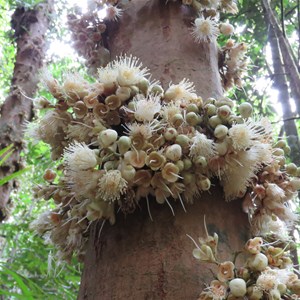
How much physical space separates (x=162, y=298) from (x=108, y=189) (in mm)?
272

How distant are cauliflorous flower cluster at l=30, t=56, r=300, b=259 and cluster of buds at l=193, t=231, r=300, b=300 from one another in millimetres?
151

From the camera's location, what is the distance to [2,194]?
2.96 meters

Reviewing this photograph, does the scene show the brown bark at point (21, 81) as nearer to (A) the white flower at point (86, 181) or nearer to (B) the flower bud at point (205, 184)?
(A) the white flower at point (86, 181)

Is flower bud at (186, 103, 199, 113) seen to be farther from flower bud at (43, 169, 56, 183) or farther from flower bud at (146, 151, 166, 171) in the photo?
flower bud at (43, 169, 56, 183)

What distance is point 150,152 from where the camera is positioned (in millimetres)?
1104

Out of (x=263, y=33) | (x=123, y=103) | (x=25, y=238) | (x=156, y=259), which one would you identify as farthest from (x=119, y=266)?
(x=263, y=33)

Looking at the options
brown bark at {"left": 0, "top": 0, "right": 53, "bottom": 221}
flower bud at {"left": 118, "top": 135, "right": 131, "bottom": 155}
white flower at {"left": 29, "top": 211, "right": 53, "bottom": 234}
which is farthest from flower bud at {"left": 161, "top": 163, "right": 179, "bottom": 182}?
brown bark at {"left": 0, "top": 0, "right": 53, "bottom": 221}

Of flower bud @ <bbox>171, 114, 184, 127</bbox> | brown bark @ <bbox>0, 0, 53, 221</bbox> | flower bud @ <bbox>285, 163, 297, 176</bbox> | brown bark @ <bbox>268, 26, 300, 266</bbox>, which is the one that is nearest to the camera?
flower bud @ <bbox>171, 114, 184, 127</bbox>

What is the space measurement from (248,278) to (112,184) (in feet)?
1.20

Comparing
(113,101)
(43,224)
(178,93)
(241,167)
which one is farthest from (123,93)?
(43,224)

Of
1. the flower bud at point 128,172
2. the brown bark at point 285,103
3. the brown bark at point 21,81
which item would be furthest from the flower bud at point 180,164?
the brown bark at point 21,81

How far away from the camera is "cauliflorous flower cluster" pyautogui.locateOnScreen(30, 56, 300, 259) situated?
1.09 metres

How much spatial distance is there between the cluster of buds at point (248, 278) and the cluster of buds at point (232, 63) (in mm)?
859

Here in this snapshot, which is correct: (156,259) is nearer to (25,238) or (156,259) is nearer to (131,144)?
(131,144)
